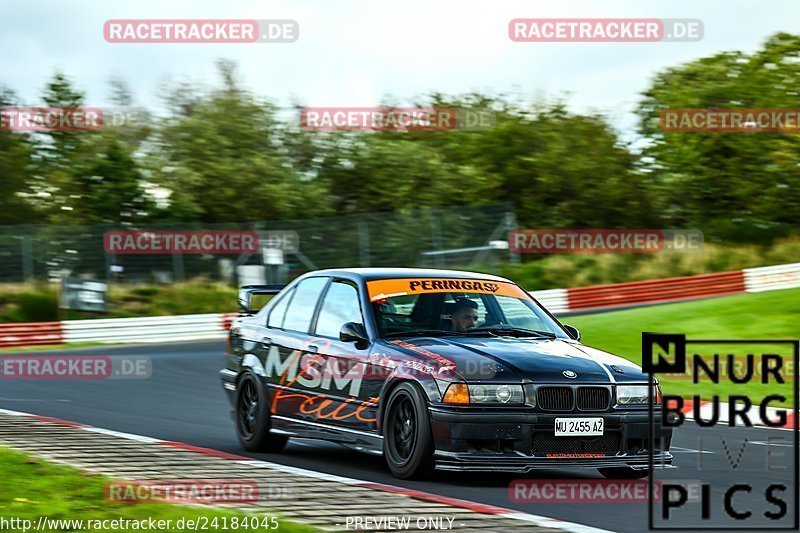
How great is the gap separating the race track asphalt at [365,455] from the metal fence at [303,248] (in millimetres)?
11488

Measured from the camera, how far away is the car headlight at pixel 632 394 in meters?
8.20

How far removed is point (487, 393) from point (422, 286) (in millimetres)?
1526

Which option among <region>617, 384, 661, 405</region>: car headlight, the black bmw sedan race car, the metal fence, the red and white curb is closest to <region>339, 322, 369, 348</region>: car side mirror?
the black bmw sedan race car

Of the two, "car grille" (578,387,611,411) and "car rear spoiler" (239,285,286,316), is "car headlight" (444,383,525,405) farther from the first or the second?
"car rear spoiler" (239,285,286,316)

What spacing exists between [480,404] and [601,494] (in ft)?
2.98

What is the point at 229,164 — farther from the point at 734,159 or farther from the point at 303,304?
the point at 303,304

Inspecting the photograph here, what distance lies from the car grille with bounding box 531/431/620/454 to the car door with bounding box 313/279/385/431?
1.19 metres

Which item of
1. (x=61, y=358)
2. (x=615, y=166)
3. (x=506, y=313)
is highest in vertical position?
(x=615, y=166)

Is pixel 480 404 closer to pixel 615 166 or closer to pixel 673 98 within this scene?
pixel 615 166

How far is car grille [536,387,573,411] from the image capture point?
7.99 metres

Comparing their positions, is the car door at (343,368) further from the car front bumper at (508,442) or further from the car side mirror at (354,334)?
the car front bumper at (508,442)

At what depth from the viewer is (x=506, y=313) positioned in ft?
30.8

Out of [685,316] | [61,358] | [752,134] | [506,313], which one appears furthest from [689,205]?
[506,313]

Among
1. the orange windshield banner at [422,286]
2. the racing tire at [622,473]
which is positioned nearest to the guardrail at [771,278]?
the orange windshield banner at [422,286]
